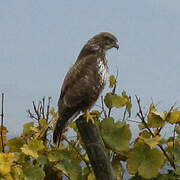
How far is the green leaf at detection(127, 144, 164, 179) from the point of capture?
3875mm

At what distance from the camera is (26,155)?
12.9 ft

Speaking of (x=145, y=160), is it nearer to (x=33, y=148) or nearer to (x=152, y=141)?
(x=152, y=141)

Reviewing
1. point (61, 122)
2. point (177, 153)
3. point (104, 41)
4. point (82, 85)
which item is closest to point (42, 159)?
point (61, 122)

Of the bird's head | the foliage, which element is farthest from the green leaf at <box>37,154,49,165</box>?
the bird's head

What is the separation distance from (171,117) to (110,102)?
0.59 m

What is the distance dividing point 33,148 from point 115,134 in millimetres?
698

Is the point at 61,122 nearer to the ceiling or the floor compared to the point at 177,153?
nearer to the ceiling

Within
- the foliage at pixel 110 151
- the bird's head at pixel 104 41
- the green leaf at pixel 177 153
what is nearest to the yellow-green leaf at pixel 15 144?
the foliage at pixel 110 151

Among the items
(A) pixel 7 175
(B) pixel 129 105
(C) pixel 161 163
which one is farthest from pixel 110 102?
(A) pixel 7 175

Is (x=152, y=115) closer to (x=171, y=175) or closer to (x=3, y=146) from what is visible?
(x=171, y=175)

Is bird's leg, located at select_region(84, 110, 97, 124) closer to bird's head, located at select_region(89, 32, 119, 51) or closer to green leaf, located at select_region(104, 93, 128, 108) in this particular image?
green leaf, located at select_region(104, 93, 128, 108)

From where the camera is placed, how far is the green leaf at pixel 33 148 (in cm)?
381

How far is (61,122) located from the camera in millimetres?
4512

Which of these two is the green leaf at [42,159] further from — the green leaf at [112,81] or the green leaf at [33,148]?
the green leaf at [112,81]
